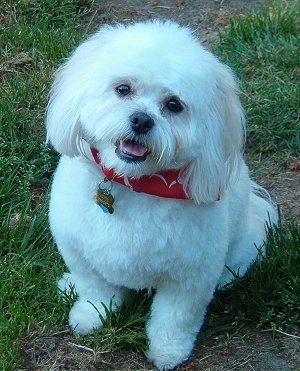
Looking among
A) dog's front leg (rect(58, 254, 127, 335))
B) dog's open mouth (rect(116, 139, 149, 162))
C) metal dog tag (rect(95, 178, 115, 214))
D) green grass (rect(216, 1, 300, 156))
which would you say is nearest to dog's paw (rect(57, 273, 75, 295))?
dog's front leg (rect(58, 254, 127, 335))

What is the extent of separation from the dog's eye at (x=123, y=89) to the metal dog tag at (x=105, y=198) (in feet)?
1.07

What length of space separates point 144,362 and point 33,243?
0.65 m

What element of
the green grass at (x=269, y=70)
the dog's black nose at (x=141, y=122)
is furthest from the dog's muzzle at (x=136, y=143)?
the green grass at (x=269, y=70)

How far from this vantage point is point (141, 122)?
2.34m

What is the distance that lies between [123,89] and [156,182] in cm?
31

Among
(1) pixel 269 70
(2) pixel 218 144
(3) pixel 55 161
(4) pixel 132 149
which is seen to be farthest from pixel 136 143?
(1) pixel 269 70

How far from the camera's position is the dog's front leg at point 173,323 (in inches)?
110

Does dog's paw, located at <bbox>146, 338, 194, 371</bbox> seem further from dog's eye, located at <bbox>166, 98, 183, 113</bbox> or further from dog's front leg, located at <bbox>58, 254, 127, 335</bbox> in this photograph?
dog's eye, located at <bbox>166, 98, 183, 113</bbox>

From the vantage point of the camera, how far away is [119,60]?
2.38 m

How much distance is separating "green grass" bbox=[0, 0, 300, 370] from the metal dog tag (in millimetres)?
521

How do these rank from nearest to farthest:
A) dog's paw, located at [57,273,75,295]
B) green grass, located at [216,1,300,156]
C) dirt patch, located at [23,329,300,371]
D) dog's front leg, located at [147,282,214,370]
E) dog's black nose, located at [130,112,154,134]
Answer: dog's black nose, located at [130,112,154,134], dog's front leg, located at [147,282,214,370], dirt patch, located at [23,329,300,371], dog's paw, located at [57,273,75,295], green grass, located at [216,1,300,156]

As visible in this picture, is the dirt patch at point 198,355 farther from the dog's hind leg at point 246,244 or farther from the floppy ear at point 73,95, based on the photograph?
the floppy ear at point 73,95

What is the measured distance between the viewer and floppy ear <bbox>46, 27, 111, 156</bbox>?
2.43m

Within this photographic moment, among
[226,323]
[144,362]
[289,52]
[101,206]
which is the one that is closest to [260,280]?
A: [226,323]
